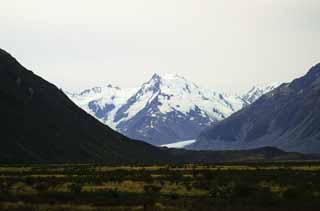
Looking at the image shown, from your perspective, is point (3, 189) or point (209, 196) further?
point (3, 189)

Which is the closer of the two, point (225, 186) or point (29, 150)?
point (225, 186)

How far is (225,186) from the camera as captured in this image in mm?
64312

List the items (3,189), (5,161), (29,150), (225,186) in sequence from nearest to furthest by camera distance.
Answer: (3,189) < (225,186) < (5,161) < (29,150)

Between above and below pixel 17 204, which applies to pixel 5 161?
above

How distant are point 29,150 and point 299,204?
6165 inches

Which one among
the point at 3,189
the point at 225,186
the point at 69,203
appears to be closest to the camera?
the point at 69,203

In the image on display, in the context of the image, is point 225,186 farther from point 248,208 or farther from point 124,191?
point 248,208

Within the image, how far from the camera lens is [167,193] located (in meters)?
58.7

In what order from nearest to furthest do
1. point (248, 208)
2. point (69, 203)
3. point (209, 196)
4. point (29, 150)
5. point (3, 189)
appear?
point (248, 208)
point (69, 203)
point (209, 196)
point (3, 189)
point (29, 150)

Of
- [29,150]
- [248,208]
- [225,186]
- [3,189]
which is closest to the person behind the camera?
[248,208]

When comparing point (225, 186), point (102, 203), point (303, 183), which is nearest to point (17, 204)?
point (102, 203)

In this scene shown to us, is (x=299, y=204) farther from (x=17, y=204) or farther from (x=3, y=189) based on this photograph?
(x=3, y=189)

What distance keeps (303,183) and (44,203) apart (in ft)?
91.0

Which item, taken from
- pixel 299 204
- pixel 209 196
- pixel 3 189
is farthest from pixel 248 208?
pixel 3 189
